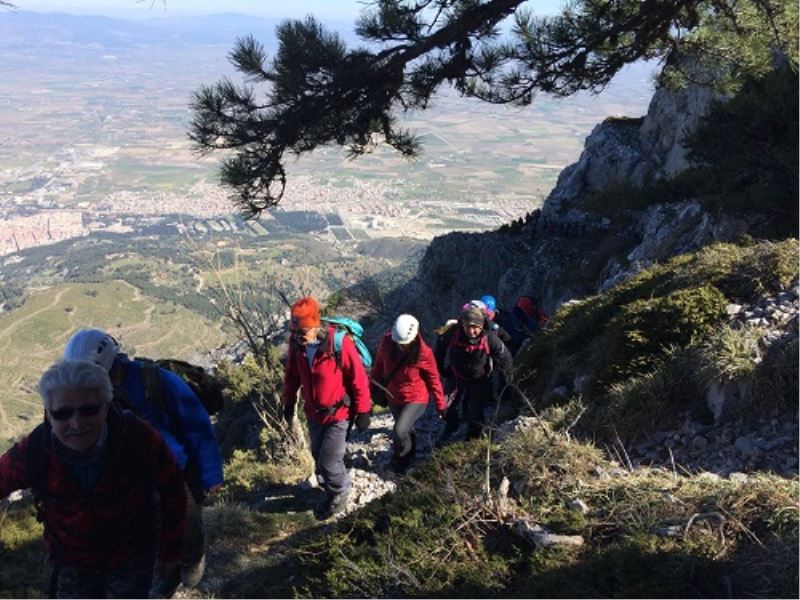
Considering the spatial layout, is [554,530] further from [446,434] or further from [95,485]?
[446,434]

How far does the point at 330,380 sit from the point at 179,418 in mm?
1770

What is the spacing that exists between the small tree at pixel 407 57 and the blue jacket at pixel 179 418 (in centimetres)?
377

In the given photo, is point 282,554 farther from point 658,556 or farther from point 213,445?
point 658,556

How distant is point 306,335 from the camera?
4.75 m

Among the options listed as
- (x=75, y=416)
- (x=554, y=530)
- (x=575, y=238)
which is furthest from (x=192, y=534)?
(x=575, y=238)

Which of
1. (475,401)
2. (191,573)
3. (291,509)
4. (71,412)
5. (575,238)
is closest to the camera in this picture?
(71,412)

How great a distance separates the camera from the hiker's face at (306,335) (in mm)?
4738

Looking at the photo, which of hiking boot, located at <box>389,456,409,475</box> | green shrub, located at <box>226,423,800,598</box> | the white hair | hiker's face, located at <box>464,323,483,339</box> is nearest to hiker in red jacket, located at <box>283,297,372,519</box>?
green shrub, located at <box>226,423,800,598</box>

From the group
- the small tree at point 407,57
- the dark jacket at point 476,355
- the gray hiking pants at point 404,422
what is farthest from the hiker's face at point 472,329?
the small tree at point 407,57

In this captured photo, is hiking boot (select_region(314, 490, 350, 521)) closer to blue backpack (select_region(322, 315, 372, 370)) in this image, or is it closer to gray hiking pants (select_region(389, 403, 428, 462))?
gray hiking pants (select_region(389, 403, 428, 462))

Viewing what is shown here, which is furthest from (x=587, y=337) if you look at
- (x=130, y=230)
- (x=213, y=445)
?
(x=130, y=230)

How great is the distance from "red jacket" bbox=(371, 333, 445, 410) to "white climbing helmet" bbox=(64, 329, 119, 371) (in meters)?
2.80

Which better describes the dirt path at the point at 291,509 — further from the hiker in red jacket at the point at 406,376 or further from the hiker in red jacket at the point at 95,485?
the hiker in red jacket at the point at 95,485

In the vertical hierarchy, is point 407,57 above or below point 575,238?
above
